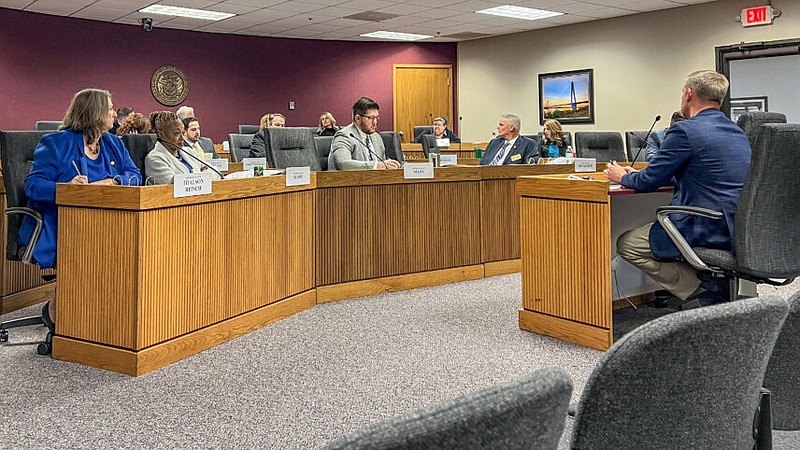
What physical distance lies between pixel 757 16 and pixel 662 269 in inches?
260

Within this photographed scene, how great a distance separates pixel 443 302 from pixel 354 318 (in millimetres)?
608

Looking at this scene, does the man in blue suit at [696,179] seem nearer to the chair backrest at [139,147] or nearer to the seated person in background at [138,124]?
the chair backrest at [139,147]

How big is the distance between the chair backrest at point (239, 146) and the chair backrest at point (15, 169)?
3191 millimetres

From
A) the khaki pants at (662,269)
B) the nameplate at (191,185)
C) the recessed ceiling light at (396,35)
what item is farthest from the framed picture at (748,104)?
the nameplate at (191,185)

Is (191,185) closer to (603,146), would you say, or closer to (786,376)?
(786,376)

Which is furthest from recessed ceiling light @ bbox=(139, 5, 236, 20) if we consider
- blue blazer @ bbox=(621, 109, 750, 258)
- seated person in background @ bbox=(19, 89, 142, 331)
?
blue blazer @ bbox=(621, 109, 750, 258)

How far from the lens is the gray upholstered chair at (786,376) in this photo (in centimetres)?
116

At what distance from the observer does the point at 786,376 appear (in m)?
1.22

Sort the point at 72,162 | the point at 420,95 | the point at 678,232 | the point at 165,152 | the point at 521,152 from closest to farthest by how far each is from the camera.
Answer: the point at 678,232 → the point at 72,162 → the point at 165,152 → the point at 521,152 → the point at 420,95

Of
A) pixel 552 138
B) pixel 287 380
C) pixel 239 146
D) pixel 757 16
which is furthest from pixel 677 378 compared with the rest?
pixel 757 16

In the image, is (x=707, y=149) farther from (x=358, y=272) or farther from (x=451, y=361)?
(x=358, y=272)

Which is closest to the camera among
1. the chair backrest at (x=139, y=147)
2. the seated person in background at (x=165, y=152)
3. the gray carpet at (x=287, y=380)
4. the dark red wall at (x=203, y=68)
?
the gray carpet at (x=287, y=380)

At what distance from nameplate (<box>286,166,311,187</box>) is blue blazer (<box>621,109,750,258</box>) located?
1780mm

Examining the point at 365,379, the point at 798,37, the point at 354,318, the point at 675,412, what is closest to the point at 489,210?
the point at 354,318
